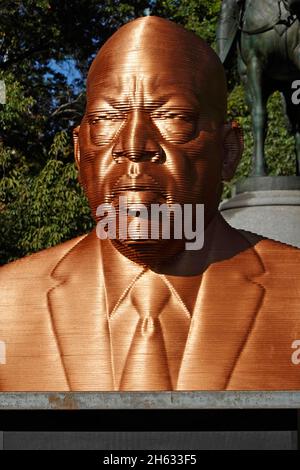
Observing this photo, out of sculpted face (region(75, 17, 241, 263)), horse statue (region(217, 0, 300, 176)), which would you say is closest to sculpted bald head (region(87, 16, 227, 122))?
sculpted face (region(75, 17, 241, 263))

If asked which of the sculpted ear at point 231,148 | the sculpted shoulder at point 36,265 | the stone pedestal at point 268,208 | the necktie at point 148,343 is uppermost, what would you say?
the sculpted ear at point 231,148

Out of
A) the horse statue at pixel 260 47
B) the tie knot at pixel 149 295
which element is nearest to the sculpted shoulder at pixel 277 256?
the tie knot at pixel 149 295

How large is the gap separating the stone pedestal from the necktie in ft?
14.2

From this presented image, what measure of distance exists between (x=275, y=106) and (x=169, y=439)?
41.6 ft

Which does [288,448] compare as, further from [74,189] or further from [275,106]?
[275,106]

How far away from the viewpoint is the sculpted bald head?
374 centimetres

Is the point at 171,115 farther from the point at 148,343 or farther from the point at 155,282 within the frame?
the point at 148,343

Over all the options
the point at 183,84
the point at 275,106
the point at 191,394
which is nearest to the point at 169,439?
the point at 191,394

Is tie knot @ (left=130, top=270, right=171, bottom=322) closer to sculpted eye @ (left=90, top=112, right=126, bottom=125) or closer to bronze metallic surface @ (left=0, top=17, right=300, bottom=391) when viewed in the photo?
bronze metallic surface @ (left=0, top=17, right=300, bottom=391)

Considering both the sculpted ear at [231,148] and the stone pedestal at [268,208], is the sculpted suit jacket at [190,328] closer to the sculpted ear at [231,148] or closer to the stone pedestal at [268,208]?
the sculpted ear at [231,148]

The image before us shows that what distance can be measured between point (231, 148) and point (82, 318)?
917 mm

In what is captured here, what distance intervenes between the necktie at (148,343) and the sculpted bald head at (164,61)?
2.30ft

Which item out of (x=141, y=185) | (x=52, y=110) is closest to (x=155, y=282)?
(x=141, y=185)

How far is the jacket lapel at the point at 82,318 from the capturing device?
368 cm
